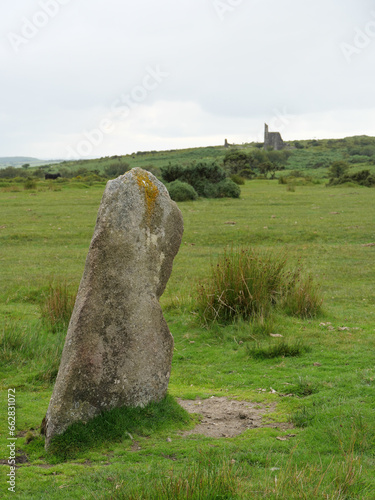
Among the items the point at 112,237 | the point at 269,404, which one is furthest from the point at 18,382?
the point at 269,404

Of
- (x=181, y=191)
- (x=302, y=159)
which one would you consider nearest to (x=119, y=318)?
(x=181, y=191)

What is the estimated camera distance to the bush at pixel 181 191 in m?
33.2

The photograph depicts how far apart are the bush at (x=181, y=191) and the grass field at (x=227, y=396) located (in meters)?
17.0

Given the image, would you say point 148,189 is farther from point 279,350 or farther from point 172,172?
point 172,172

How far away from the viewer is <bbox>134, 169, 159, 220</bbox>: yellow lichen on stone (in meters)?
5.79

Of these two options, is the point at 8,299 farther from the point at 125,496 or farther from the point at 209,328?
the point at 125,496

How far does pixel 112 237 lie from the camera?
5.51m

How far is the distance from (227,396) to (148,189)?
279cm

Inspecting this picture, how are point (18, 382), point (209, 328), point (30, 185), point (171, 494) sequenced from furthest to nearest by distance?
point (30, 185) → point (209, 328) → point (18, 382) → point (171, 494)

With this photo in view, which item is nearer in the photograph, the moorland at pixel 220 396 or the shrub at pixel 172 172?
the moorland at pixel 220 396

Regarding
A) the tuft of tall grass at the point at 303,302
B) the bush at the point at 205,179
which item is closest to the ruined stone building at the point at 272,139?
the bush at the point at 205,179

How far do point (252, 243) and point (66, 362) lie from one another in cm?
1474

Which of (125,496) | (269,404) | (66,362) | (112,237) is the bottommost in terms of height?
(269,404)

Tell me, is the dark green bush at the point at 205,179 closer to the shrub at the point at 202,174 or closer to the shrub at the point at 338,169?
the shrub at the point at 202,174
